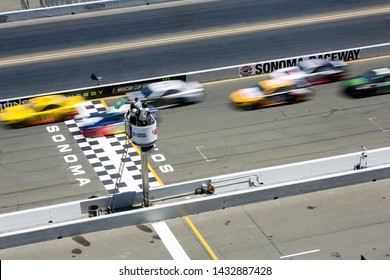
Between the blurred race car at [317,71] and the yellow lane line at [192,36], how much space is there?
7624mm

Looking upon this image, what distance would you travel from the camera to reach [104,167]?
3816 cm

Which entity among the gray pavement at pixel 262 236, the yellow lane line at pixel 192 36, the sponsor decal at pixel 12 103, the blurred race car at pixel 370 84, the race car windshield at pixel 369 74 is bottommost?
the gray pavement at pixel 262 236

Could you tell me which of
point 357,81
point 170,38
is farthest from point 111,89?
point 357,81

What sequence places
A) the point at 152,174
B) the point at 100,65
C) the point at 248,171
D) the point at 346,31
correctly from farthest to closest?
1. the point at 346,31
2. the point at 100,65
3. the point at 152,174
4. the point at 248,171

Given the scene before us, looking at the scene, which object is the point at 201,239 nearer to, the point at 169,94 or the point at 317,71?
the point at 169,94

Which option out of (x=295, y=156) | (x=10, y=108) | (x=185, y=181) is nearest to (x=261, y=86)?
(x=295, y=156)

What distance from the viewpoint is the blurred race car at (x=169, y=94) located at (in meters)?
43.1

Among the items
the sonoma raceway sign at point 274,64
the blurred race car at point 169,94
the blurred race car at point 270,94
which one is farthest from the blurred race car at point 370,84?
the blurred race car at point 169,94

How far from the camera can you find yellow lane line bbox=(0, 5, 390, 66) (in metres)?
50.1

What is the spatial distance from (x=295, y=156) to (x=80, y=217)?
34.2 ft

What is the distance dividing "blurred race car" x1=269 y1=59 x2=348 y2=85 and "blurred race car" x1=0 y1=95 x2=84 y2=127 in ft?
34.1

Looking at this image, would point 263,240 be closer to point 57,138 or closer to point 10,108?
point 57,138

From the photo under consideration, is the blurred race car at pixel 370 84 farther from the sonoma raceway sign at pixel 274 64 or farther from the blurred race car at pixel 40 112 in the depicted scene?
the blurred race car at pixel 40 112

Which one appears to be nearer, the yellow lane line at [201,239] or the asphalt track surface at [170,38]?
the yellow lane line at [201,239]
